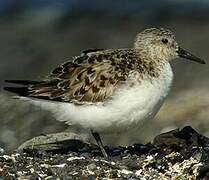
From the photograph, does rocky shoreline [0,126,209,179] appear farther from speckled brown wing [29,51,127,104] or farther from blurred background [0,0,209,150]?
blurred background [0,0,209,150]

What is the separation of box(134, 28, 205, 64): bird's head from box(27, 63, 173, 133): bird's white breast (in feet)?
1.53

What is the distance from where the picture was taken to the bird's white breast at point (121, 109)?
33.9ft

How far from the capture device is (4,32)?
19344 millimetres

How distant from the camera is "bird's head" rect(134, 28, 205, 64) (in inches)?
436

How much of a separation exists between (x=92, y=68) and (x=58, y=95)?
0.47 metres

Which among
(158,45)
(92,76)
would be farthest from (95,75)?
(158,45)

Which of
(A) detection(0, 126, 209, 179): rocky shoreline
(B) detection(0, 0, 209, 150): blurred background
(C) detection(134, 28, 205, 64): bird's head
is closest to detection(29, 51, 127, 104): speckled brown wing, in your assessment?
(C) detection(134, 28, 205, 64): bird's head

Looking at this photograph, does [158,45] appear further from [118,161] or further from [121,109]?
[118,161]

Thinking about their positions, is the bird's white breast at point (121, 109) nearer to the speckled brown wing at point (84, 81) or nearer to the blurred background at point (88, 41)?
the speckled brown wing at point (84, 81)

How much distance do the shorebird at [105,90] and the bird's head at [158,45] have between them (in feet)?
0.09

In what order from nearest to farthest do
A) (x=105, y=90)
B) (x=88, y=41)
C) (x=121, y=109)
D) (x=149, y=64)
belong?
1. (x=121, y=109)
2. (x=105, y=90)
3. (x=149, y=64)
4. (x=88, y=41)

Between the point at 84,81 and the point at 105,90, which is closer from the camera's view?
the point at 105,90

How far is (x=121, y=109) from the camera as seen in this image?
407 inches

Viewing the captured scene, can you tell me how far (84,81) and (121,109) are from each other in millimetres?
598
